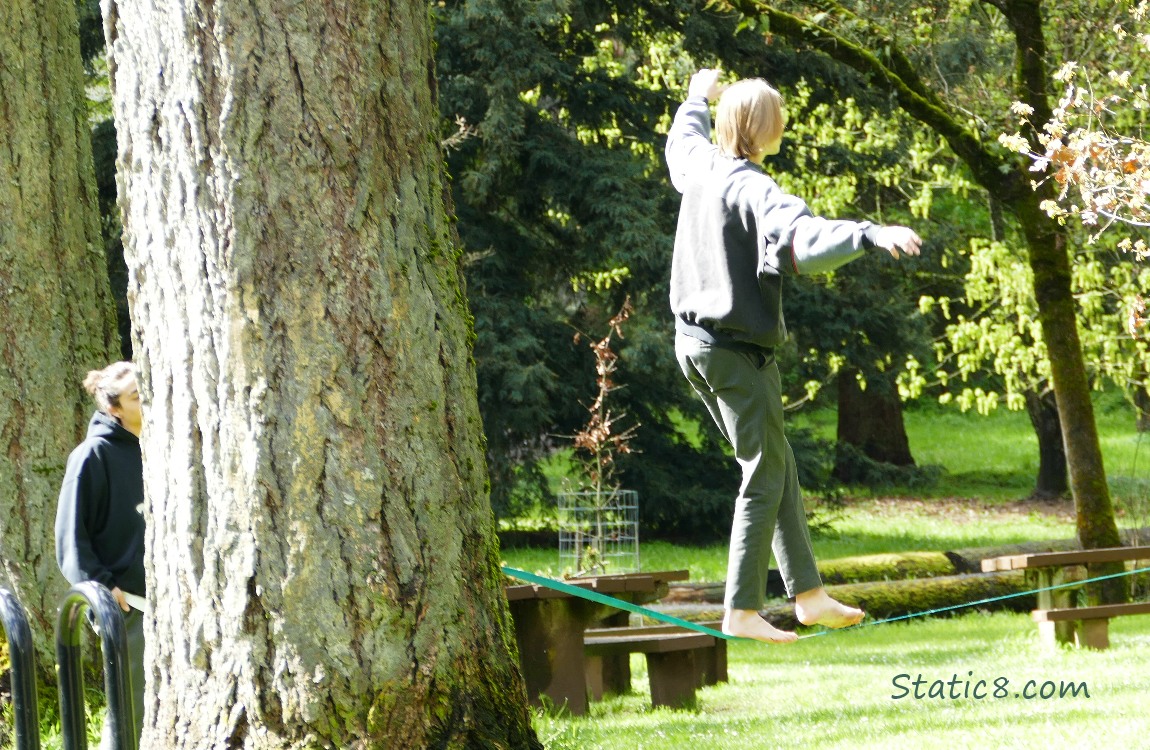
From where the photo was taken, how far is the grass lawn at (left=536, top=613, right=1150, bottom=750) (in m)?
5.87

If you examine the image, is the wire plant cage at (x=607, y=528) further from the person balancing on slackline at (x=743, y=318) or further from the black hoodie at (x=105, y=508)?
the person balancing on slackline at (x=743, y=318)

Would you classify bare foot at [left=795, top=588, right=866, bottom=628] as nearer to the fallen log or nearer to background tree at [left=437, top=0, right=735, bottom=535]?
the fallen log

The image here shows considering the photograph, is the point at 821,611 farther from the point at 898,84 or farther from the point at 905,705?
the point at 898,84

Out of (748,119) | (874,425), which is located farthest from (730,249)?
(874,425)

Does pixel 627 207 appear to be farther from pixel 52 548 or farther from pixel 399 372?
pixel 399 372

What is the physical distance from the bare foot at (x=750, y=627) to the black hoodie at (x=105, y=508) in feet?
7.47

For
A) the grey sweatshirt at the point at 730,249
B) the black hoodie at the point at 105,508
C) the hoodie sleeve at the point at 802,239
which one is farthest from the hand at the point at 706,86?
the black hoodie at the point at 105,508

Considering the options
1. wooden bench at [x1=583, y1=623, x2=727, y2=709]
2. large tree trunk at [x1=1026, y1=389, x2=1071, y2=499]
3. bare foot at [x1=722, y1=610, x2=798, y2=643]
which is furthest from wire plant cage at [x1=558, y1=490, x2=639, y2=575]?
large tree trunk at [x1=1026, y1=389, x2=1071, y2=499]

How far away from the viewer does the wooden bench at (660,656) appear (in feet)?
24.4

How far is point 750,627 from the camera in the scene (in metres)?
4.67

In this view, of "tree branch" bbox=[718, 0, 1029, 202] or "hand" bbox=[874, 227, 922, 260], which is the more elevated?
"tree branch" bbox=[718, 0, 1029, 202]

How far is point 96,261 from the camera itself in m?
6.96

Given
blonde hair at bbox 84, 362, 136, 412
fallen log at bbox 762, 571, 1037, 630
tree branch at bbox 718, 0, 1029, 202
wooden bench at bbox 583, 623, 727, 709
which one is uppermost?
tree branch at bbox 718, 0, 1029, 202

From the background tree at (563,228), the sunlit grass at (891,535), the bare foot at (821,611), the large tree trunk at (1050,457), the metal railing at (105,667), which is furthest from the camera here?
the large tree trunk at (1050,457)
